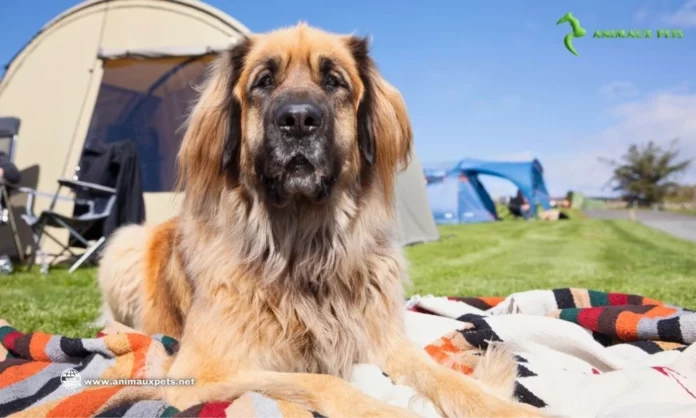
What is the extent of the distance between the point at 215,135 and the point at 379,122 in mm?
865

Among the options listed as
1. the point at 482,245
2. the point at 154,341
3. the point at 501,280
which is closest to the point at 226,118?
the point at 154,341

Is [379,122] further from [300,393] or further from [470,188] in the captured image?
[470,188]

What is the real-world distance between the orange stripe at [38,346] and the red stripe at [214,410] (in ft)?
4.04

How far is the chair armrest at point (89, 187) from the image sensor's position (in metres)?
7.19

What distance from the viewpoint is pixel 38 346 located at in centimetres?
260

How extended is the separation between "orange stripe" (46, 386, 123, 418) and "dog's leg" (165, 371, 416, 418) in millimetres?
237

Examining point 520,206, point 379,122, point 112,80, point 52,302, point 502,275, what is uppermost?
point 112,80

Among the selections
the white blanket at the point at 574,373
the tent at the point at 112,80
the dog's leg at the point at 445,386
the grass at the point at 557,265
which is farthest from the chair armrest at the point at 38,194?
the dog's leg at the point at 445,386

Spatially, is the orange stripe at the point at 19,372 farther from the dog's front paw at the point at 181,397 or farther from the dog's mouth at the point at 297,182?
the dog's mouth at the point at 297,182

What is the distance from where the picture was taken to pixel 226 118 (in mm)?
2750

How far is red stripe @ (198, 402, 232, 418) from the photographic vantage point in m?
1.73

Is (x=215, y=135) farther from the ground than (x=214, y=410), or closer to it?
farther from the ground

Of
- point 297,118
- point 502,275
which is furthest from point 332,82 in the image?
point 502,275

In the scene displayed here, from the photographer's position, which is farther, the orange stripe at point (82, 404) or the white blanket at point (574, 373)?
the white blanket at point (574, 373)
